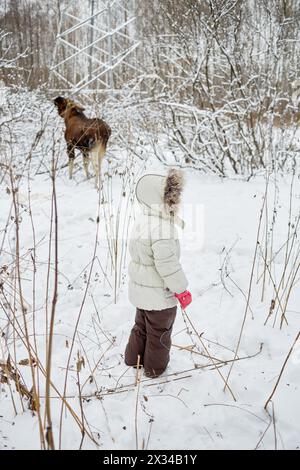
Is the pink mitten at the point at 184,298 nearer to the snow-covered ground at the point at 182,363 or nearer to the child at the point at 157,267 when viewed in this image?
the child at the point at 157,267

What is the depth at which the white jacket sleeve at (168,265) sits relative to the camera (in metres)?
1.68

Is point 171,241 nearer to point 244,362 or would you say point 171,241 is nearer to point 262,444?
point 244,362

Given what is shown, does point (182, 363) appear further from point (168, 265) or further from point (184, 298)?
point (168, 265)

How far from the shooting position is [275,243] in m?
3.19

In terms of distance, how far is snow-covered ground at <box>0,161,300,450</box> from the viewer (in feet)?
4.84

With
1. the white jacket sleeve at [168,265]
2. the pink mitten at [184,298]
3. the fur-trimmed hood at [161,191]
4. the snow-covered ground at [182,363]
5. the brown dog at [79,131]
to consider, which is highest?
the brown dog at [79,131]

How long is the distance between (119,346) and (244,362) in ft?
2.49

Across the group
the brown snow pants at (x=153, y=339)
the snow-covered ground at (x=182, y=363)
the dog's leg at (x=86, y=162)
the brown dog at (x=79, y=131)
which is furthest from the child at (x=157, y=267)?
the dog's leg at (x=86, y=162)

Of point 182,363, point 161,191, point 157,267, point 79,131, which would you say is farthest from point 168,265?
point 79,131

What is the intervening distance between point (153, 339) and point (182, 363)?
0.27 metres

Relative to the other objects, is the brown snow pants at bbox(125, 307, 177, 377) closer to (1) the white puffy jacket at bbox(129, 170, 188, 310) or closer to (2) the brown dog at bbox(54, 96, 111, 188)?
(1) the white puffy jacket at bbox(129, 170, 188, 310)

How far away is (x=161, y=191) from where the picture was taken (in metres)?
1.67

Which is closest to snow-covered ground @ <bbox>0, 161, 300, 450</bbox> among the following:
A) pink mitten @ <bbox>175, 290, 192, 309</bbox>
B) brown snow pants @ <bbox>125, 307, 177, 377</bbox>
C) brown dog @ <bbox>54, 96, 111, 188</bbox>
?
brown snow pants @ <bbox>125, 307, 177, 377</bbox>

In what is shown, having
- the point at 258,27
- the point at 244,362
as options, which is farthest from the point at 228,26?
the point at 244,362
